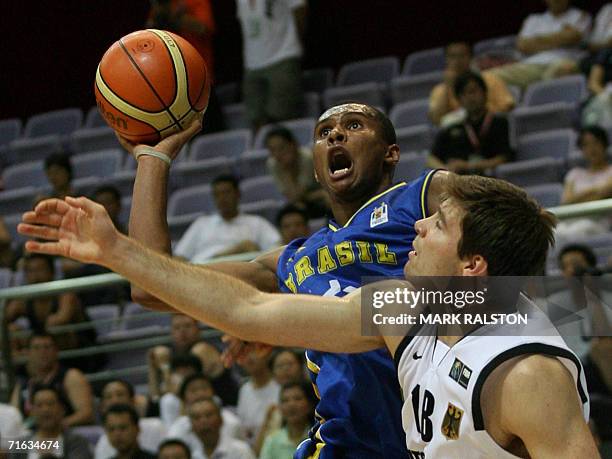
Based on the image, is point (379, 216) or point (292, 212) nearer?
point (379, 216)

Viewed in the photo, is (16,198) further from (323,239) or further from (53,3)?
(323,239)

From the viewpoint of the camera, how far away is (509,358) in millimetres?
2641

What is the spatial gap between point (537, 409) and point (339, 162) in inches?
68.5

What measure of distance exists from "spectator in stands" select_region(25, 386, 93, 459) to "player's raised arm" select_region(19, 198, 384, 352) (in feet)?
13.4

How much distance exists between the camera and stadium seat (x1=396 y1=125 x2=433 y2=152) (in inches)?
347

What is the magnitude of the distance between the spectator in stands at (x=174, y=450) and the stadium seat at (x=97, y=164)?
4.75 m

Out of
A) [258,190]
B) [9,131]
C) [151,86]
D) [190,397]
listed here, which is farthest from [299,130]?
[151,86]

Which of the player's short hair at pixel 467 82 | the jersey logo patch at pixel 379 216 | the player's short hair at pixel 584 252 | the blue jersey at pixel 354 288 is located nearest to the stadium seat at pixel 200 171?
the player's short hair at pixel 467 82

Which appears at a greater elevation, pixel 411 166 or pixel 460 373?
pixel 411 166

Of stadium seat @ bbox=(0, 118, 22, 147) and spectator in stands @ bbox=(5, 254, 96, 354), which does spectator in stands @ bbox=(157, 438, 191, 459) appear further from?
stadium seat @ bbox=(0, 118, 22, 147)

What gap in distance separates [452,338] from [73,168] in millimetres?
8350

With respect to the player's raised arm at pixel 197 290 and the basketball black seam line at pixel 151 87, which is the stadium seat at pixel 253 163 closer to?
the basketball black seam line at pixel 151 87

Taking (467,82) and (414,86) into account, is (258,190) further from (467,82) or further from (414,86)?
(467,82)

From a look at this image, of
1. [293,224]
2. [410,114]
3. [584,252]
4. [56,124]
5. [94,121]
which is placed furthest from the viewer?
[56,124]
